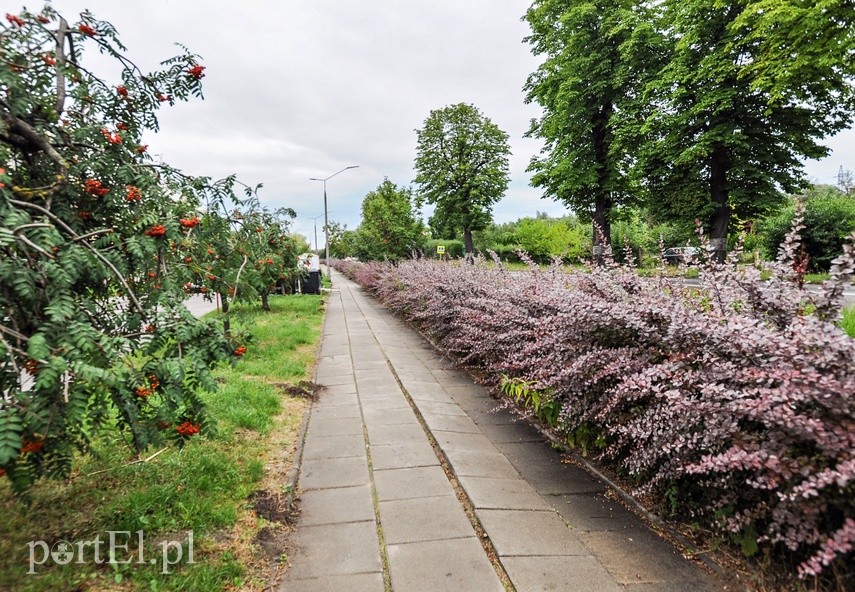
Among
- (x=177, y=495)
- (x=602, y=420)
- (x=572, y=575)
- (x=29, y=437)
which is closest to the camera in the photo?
(x=29, y=437)

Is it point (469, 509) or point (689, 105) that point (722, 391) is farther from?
point (689, 105)

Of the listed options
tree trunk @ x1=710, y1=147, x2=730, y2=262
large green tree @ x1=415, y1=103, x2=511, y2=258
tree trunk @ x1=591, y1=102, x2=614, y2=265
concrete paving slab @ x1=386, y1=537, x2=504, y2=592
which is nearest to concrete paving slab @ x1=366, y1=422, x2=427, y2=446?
concrete paving slab @ x1=386, y1=537, x2=504, y2=592

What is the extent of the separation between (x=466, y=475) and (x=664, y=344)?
1.68 m

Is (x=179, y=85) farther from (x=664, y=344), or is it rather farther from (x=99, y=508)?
(x=664, y=344)

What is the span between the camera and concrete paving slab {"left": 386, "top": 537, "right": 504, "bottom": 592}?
7.32 ft

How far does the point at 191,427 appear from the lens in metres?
2.36

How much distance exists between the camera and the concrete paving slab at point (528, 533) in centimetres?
252

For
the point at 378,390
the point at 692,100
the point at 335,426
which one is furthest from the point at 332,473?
the point at 692,100

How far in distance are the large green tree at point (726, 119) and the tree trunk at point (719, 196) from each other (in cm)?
3

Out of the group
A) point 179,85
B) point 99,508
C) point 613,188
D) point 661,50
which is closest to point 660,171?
point 613,188

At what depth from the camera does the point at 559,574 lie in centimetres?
232

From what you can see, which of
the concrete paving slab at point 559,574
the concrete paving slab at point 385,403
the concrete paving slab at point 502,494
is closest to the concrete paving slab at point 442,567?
the concrete paving slab at point 559,574

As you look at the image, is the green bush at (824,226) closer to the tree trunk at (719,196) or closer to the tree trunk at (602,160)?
the tree trunk at (719,196)

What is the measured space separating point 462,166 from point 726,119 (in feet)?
51.4
